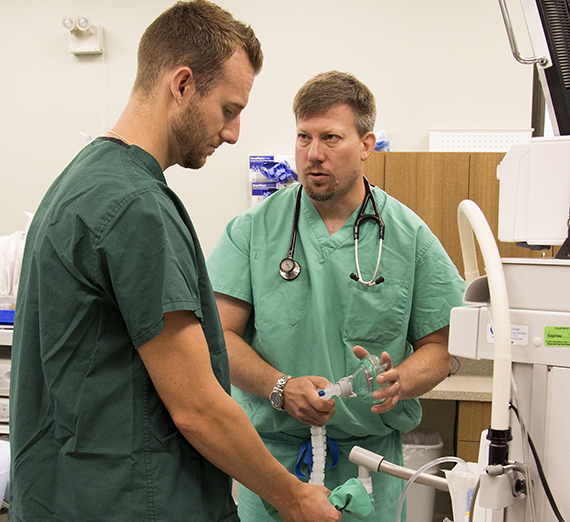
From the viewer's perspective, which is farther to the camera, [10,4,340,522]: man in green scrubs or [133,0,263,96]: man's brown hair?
[133,0,263,96]: man's brown hair

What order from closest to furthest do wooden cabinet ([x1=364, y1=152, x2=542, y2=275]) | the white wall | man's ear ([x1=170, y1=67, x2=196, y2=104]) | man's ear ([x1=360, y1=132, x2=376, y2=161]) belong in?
man's ear ([x1=170, y1=67, x2=196, y2=104]) < man's ear ([x1=360, y1=132, x2=376, y2=161]) < wooden cabinet ([x1=364, y1=152, x2=542, y2=275]) < the white wall

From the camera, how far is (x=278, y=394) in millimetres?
1249

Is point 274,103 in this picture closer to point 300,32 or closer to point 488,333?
point 300,32

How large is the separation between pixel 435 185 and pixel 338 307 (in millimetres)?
1661

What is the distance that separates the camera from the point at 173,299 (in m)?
0.77

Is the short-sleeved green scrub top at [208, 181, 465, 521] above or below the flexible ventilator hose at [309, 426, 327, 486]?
above

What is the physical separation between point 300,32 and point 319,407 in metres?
2.77

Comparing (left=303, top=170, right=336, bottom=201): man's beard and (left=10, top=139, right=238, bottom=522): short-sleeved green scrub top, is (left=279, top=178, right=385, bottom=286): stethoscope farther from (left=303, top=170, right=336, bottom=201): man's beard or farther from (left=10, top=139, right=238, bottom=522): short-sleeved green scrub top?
(left=10, top=139, right=238, bottom=522): short-sleeved green scrub top

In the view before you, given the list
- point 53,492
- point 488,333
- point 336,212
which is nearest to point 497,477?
point 488,333

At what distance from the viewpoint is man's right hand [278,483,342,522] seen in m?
0.94

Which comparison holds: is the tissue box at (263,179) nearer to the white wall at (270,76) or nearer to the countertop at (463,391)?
the white wall at (270,76)

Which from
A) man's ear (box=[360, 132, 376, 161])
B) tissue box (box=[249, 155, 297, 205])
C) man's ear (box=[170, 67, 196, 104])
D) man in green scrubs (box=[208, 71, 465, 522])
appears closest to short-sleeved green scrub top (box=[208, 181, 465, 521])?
man in green scrubs (box=[208, 71, 465, 522])

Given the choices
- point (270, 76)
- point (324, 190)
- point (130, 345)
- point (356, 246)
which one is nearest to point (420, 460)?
point (356, 246)

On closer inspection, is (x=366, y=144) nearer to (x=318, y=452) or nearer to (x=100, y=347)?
(x=318, y=452)
